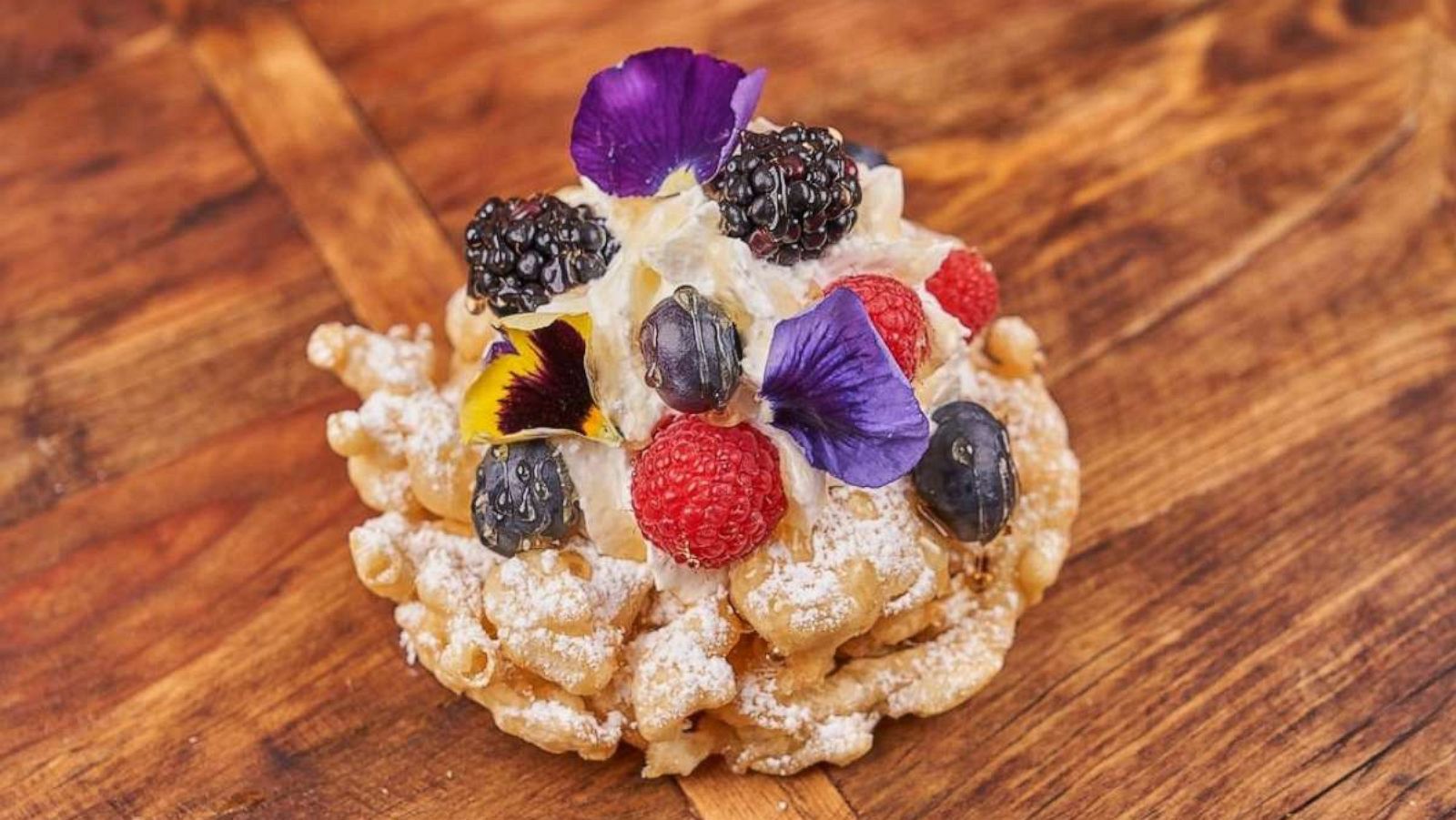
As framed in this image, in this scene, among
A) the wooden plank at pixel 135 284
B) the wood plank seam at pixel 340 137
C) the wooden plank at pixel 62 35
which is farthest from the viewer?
the wooden plank at pixel 62 35

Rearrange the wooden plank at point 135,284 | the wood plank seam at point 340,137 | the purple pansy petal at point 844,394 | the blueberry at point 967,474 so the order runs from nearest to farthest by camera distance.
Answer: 1. the purple pansy petal at point 844,394
2. the blueberry at point 967,474
3. the wooden plank at point 135,284
4. the wood plank seam at point 340,137

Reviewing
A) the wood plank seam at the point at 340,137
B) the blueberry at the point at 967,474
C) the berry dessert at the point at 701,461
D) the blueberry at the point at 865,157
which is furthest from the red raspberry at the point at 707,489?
the wood plank seam at the point at 340,137

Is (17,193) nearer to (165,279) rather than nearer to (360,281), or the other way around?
(165,279)

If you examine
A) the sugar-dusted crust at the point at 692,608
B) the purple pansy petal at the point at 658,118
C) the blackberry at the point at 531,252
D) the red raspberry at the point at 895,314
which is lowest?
the sugar-dusted crust at the point at 692,608

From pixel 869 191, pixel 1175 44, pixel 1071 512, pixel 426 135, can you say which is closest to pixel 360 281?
pixel 426 135

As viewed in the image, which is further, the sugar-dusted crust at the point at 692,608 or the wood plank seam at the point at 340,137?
the wood plank seam at the point at 340,137

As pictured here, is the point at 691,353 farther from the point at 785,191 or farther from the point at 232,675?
the point at 232,675

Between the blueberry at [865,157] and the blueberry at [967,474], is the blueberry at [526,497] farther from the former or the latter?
the blueberry at [865,157]
